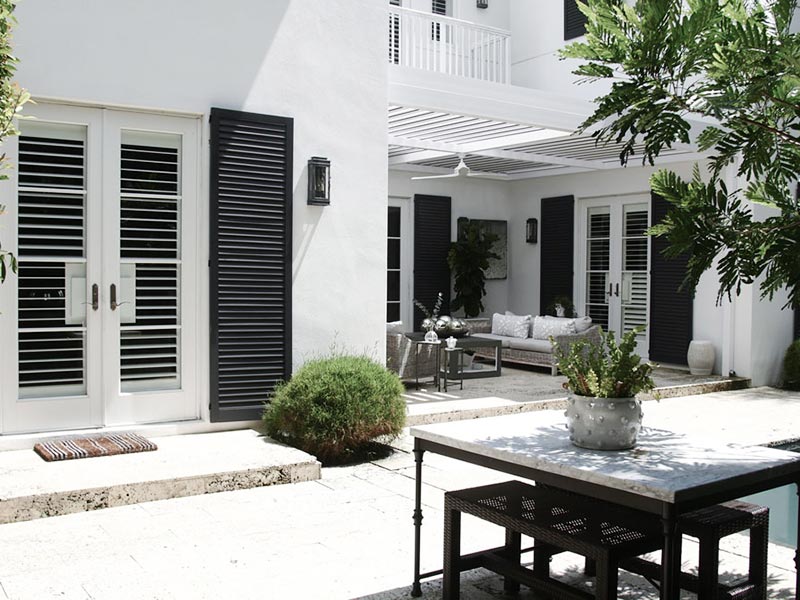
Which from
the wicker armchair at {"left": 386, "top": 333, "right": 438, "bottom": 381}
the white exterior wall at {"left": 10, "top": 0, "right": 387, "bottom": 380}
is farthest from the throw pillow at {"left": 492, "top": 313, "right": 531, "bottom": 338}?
the white exterior wall at {"left": 10, "top": 0, "right": 387, "bottom": 380}

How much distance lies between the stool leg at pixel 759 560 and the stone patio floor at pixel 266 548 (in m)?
0.35

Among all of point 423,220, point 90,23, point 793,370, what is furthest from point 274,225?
point 793,370

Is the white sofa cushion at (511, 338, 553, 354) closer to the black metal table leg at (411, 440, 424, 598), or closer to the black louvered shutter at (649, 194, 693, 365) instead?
the black louvered shutter at (649, 194, 693, 365)

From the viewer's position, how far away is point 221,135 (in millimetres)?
6266

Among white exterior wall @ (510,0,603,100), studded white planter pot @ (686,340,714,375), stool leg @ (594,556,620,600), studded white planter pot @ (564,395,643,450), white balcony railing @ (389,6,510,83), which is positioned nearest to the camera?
stool leg @ (594,556,620,600)

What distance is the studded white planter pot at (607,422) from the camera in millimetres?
3031

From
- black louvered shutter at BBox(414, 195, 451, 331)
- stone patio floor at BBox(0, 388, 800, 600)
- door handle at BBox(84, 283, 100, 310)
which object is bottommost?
stone patio floor at BBox(0, 388, 800, 600)

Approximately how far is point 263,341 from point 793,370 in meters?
7.15

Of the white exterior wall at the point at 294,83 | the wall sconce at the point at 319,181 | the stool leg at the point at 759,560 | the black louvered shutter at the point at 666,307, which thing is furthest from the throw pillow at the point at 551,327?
the stool leg at the point at 759,560

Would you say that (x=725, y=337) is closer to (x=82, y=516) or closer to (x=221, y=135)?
(x=221, y=135)

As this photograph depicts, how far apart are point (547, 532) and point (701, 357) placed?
823 centimetres

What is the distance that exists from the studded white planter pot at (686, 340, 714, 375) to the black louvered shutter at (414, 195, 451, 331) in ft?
12.4

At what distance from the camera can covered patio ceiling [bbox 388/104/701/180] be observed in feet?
28.7

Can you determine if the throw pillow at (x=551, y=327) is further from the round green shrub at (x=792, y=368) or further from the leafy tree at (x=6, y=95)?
the leafy tree at (x=6, y=95)
